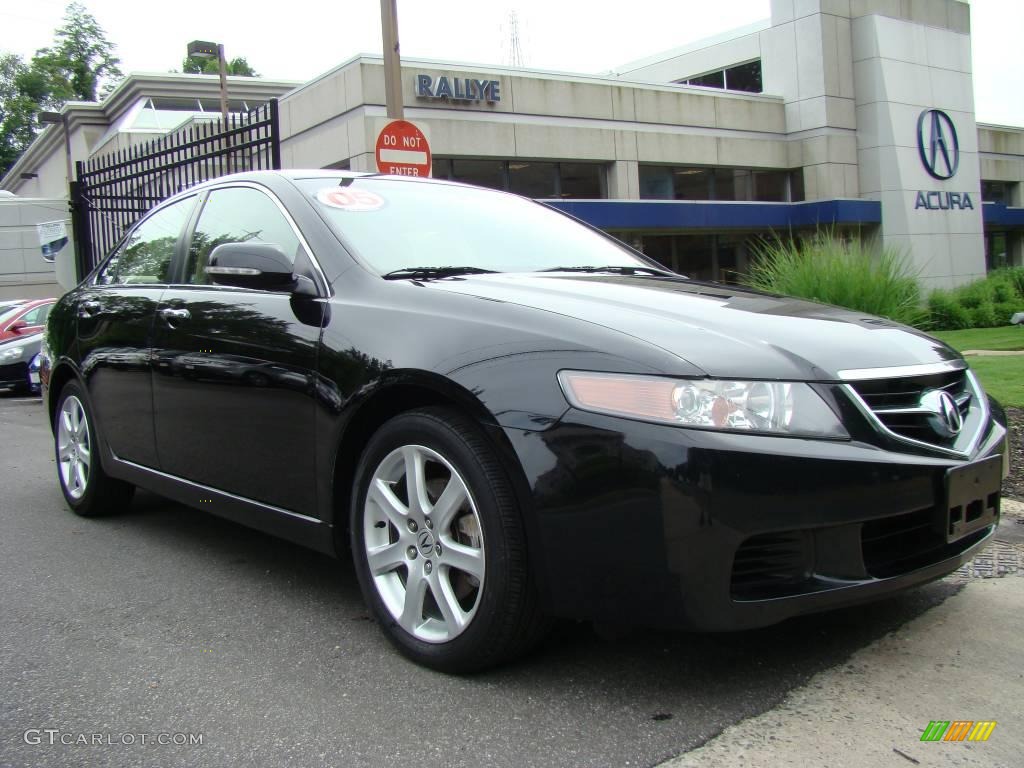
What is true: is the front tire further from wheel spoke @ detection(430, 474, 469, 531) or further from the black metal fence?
the black metal fence

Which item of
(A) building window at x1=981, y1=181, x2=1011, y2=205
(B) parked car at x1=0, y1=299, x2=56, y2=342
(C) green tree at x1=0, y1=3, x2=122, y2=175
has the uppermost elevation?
(C) green tree at x1=0, y1=3, x2=122, y2=175

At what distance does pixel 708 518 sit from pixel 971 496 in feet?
2.92

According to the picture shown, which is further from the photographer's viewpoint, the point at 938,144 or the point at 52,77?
the point at 52,77

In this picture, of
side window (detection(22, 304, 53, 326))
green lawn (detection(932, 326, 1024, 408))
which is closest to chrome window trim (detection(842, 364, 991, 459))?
green lawn (detection(932, 326, 1024, 408))

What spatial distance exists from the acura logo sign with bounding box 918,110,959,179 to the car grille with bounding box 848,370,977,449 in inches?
1162

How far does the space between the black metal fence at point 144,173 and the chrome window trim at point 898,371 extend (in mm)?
6729

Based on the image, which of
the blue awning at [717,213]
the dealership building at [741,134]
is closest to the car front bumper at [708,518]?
the dealership building at [741,134]

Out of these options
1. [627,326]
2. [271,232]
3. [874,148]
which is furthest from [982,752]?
[874,148]

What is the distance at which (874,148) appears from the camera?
2811cm

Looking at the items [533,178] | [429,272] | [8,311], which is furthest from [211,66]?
[429,272]

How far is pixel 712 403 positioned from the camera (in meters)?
2.34

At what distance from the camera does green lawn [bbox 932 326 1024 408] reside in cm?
686

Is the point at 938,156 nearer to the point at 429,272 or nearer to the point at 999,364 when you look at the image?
the point at 999,364

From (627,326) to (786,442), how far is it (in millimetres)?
529
